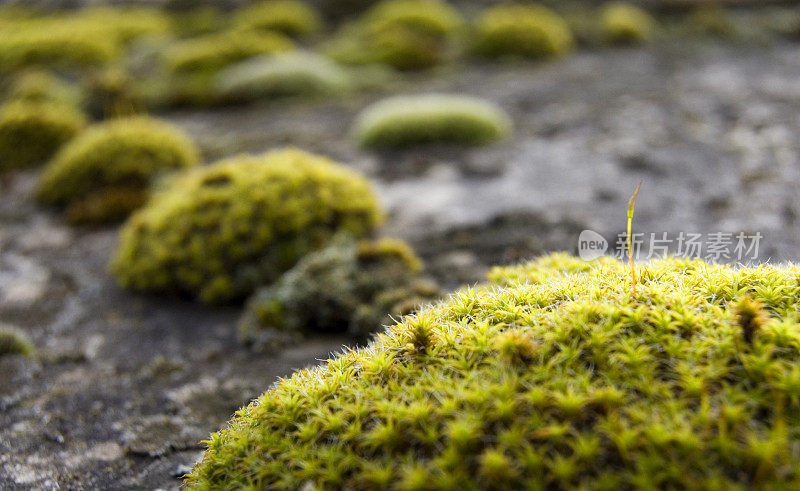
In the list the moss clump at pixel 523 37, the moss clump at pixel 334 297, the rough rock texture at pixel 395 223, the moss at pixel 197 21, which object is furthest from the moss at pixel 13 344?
the moss at pixel 197 21

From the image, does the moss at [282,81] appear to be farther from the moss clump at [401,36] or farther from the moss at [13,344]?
the moss at [13,344]

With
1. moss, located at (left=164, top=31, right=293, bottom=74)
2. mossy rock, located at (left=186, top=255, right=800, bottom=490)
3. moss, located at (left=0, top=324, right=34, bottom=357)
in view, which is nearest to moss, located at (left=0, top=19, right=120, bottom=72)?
moss, located at (left=164, top=31, right=293, bottom=74)

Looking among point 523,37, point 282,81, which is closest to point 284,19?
point 282,81

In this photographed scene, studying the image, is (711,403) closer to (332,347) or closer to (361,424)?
(361,424)

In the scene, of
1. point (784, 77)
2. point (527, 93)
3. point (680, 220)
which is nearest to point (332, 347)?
point (680, 220)

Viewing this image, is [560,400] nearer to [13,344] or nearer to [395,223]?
[395,223]
